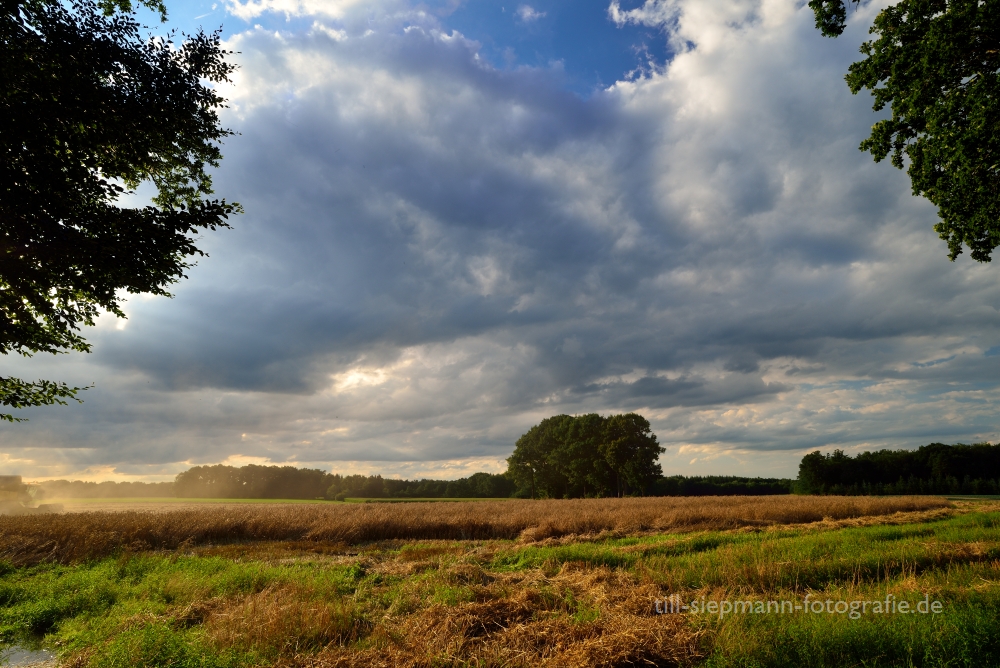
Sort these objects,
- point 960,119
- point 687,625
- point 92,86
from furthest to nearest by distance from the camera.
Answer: point 960,119 < point 92,86 < point 687,625

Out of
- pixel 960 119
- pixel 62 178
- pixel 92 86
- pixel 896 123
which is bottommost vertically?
pixel 62 178

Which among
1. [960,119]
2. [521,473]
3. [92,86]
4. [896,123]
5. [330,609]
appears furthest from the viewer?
[521,473]

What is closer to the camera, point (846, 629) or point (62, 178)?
point (846, 629)

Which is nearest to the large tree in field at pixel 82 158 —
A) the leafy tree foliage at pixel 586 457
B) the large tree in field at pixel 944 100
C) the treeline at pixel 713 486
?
the large tree in field at pixel 944 100

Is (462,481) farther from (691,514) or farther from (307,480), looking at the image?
(691,514)

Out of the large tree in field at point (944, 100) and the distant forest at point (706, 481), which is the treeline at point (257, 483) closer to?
the distant forest at point (706, 481)

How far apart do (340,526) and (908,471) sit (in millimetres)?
88847

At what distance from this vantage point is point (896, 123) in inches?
632

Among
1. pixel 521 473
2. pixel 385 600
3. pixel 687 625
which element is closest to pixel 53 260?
pixel 385 600

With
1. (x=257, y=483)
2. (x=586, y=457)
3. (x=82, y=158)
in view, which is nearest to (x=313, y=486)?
(x=257, y=483)

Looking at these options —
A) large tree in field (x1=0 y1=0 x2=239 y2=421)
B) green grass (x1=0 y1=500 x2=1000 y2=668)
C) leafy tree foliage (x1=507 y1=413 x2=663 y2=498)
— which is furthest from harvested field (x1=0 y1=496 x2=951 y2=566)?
leafy tree foliage (x1=507 y1=413 x2=663 y2=498)

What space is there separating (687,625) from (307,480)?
10640 cm

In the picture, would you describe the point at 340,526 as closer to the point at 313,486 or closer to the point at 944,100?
the point at 944,100

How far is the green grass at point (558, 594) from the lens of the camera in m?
6.78
